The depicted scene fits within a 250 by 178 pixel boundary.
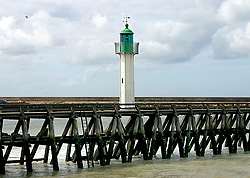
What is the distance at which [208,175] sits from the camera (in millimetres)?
16422

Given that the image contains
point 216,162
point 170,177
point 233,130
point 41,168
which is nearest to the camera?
point 170,177

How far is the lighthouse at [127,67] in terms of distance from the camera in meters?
32.4

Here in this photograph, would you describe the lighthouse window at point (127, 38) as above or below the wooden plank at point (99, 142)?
above

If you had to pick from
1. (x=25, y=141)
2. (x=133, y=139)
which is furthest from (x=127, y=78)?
(x=25, y=141)

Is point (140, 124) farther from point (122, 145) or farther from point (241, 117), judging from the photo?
point (241, 117)

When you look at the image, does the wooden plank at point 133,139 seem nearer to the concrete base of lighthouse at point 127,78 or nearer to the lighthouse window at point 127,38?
the concrete base of lighthouse at point 127,78

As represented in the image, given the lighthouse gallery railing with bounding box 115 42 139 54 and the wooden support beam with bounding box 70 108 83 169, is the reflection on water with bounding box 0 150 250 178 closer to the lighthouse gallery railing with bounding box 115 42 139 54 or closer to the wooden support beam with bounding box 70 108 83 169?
the wooden support beam with bounding box 70 108 83 169

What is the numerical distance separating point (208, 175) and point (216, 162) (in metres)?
3.19

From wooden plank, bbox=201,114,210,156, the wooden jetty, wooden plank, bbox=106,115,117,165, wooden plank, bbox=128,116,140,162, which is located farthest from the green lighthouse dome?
wooden plank, bbox=106,115,117,165

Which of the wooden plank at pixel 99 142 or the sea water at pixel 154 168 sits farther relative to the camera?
the wooden plank at pixel 99 142

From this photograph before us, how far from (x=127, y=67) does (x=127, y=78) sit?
839 mm

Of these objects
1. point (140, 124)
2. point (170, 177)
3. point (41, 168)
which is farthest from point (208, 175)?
point (41, 168)

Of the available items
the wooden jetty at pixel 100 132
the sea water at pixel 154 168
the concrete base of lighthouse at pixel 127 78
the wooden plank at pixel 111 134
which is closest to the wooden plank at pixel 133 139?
the wooden jetty at pixel 100 132

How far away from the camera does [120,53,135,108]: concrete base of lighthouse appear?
32375 millimetres
